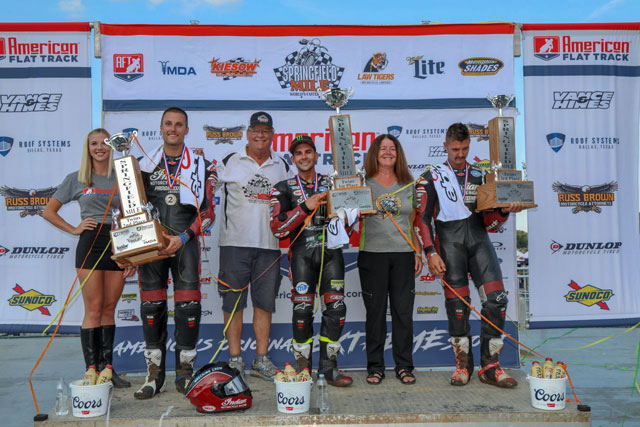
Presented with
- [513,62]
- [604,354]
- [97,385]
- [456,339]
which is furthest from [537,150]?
[97,385]

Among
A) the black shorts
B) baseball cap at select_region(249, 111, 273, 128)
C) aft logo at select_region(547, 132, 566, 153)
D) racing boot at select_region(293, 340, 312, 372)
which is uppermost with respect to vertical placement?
baseball cap at select_region(249, 111, 273, 128)

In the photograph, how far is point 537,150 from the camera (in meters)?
4.83

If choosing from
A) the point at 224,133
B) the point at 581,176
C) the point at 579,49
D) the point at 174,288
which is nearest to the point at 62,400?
the point at 174,288

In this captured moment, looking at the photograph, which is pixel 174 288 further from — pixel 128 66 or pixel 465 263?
pixel 128 66

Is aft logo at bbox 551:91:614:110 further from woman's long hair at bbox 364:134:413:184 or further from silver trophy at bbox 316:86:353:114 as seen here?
silver trophy at bbox 316:86:353:114

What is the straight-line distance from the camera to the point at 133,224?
3.35 metres

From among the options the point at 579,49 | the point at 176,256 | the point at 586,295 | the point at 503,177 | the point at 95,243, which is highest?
the point at 579,49

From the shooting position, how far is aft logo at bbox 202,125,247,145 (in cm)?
481

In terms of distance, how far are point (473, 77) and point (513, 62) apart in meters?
0.39

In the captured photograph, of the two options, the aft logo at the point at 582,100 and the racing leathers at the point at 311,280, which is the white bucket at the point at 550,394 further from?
the aft logo at the point at 582,100

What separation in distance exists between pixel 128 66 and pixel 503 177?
3437 millimetres

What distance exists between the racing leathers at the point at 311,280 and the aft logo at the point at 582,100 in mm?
2590

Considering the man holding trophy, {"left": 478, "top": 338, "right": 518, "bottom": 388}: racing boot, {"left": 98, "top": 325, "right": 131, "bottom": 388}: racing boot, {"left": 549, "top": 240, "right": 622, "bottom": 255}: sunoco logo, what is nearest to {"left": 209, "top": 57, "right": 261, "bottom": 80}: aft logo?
the man holding trophy

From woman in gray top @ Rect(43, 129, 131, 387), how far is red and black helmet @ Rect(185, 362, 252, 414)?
0.96 metres
